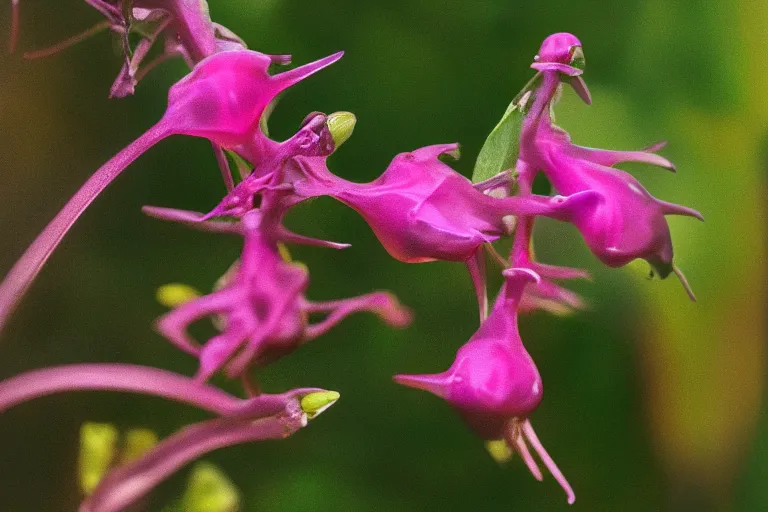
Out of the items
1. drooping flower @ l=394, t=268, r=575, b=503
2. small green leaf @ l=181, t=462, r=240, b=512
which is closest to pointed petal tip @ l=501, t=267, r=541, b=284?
drooping flower @ l=394, t=268, r=575, b=503

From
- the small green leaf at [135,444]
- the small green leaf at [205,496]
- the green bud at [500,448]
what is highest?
the green bud at [500,448]

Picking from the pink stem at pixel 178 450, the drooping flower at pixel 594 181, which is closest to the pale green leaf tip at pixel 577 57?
the drooping flower at pixel 594 181

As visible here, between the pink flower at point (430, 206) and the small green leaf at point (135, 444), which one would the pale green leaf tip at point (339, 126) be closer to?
the pink flower at point (430, 206)

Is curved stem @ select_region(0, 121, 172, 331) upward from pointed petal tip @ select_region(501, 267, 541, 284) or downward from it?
upward

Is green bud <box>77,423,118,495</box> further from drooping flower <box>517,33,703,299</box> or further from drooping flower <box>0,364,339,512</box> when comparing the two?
drooping flower <box>517,33,703,299</box>

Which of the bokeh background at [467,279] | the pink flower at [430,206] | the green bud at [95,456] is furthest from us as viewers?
the bokeh background at [467,279]

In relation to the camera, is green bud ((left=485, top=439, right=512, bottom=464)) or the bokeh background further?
the bokeh background

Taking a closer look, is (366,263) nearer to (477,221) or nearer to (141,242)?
(141,242)
